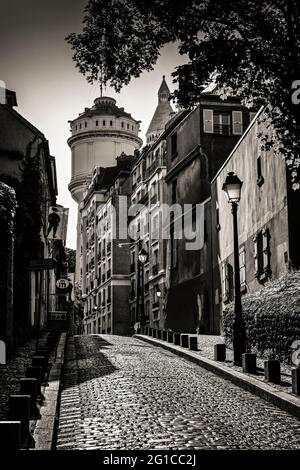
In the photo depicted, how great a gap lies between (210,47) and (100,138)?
266 feet

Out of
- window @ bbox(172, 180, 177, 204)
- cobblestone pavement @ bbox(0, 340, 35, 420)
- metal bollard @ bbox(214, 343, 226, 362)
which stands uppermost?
window @ bbox(172, 180, 177, 204)

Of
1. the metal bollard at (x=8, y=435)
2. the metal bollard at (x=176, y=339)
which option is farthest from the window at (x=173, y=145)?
the metal bollard at (x=8, y=435)

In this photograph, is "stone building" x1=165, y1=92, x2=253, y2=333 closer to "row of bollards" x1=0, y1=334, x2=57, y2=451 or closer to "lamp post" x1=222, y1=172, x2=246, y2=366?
"lamp post" x1=222, y1=172, x2=246, y2=366

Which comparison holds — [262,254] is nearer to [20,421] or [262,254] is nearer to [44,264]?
[44,264]

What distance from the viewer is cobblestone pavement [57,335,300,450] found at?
7.51 metres

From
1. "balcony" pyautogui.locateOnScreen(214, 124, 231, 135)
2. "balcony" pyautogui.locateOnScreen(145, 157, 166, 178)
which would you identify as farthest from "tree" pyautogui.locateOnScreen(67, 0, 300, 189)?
"balcony" pyautogui.locateOnScreen(145, 157, 166, 178)

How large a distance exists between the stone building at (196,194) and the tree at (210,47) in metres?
20.9

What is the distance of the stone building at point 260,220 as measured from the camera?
20.0 meters

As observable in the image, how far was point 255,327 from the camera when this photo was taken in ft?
54.3

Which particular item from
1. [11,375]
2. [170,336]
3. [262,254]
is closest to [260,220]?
[262,254]

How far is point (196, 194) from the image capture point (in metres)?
37.5

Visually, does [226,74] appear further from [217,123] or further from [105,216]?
[105,216]

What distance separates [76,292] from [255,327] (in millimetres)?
80112

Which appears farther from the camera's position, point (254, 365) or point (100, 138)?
point (100, 138)
